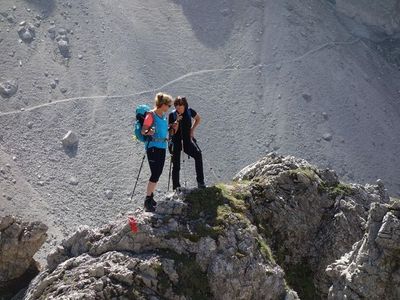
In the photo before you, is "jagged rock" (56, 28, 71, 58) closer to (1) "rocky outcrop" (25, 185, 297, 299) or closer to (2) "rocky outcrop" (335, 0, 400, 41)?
(2) "rocky outcrop" (335, 0, 400, 41)

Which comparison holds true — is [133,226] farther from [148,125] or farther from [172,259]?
[148,125]

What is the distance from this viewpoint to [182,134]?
16.6 metres

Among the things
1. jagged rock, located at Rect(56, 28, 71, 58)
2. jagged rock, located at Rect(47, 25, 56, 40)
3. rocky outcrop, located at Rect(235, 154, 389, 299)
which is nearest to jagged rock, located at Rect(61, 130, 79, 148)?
jagged rock, located at Rect(56, 28, 71, 58)

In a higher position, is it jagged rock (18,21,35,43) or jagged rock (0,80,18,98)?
jagged rock (18,21,35,43)

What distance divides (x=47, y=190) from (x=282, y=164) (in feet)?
93.1

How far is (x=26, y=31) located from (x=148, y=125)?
141 ft

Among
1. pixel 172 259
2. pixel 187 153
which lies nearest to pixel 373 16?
pixel 187 153

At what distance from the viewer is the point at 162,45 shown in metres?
59.3

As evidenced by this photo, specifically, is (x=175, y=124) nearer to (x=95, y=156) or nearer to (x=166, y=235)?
(x=166, y=235)

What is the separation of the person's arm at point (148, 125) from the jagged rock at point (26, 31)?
42.3 meters

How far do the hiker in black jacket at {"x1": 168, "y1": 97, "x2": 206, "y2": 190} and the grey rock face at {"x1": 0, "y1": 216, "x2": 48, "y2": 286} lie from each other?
5477mm

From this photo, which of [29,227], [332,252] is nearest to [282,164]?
[332,252]

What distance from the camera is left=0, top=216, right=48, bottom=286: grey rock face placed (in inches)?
737

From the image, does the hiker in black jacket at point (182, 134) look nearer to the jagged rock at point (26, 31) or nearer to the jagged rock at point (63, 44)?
the jagged rock at point (63, 44)
